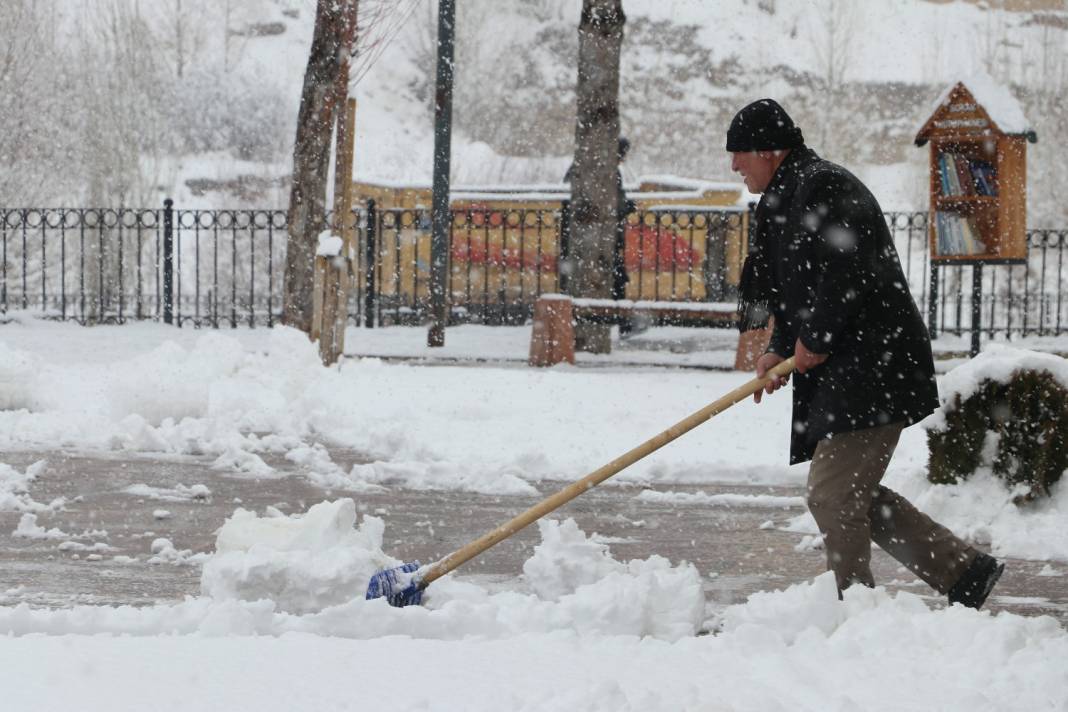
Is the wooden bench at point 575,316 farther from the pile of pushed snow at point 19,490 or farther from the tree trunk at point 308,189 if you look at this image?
the pile of pushed snow at point 19,490

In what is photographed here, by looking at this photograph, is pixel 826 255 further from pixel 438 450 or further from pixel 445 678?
pixel 438 450

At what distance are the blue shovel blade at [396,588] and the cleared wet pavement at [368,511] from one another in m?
0.79

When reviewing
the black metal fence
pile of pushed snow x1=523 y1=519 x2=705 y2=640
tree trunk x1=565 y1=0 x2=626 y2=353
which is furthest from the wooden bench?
pile of pushed snow x1=523 y1=519 x2=705 y2=640

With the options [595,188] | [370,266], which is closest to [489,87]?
[370,266]

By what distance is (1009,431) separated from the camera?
21.2ft

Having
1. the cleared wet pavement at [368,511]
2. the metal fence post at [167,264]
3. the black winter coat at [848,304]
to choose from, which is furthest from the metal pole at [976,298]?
the metal fence post at [167,264]

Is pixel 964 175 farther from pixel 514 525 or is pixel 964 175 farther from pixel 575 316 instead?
pixel 514 525

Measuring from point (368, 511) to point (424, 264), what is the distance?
51.4ft

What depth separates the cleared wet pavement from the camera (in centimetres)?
525

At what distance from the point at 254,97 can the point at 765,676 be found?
39.3m

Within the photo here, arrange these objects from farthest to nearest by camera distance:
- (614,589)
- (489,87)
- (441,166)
→ (489,87), (441,166), (614,589)

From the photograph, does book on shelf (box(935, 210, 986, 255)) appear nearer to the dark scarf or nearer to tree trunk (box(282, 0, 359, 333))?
tree trunk (box(282, 0, 359, 333))

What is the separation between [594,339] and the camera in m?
14.9

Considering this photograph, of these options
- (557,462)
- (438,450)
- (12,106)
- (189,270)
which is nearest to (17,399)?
(438,450)
